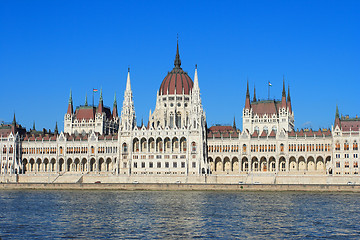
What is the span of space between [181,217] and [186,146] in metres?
71.1

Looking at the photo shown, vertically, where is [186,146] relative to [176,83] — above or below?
below

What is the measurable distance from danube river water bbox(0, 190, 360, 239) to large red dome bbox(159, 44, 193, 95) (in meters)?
59.6

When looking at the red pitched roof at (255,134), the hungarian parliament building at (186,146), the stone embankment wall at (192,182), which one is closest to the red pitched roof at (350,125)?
the hungarian parliament building at (186,146)

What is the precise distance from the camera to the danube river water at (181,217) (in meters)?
60.4

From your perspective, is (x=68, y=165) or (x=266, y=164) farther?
(x=68, y=165)

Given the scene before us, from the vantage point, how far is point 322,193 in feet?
367

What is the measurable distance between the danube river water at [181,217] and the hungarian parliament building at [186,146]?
37.1 metres

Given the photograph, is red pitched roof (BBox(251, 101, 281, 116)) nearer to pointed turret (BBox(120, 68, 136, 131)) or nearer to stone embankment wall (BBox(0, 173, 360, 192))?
stone embankment wall (BBox(0, 173, 360, 192))

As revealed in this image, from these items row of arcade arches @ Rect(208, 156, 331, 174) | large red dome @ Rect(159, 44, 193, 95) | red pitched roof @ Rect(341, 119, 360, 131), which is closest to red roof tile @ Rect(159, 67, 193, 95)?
large red dome @ Rect(159, 44, 193, 95)

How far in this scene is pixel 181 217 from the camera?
73188mm

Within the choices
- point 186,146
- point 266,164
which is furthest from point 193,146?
point 266,164

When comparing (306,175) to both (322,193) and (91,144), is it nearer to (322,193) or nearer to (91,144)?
(322,193)

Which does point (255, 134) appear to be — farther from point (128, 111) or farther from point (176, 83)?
point (128, 111)

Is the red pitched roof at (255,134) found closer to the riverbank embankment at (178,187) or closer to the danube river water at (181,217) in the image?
the riverbank embankment at (178,187)
